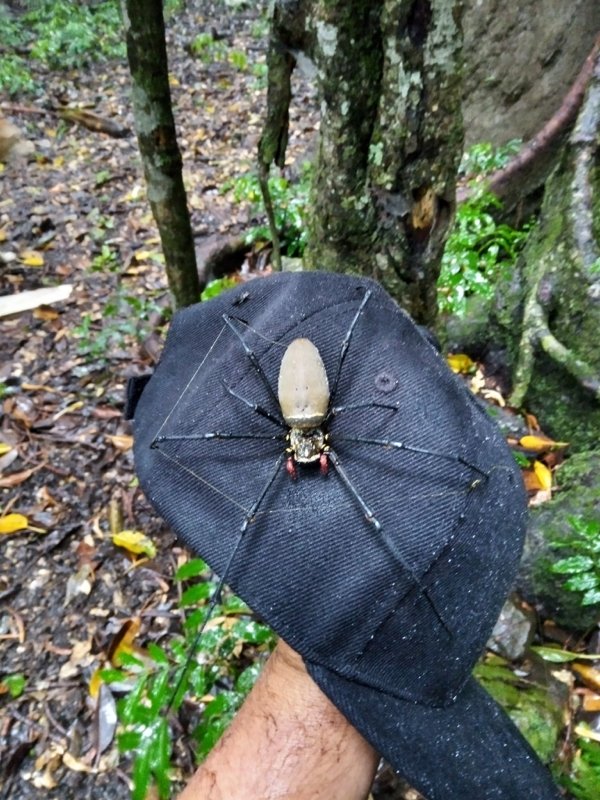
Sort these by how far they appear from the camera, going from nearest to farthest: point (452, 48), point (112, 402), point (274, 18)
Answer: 1. point (452, 48)
2. point (274, 18)
3. point (112, 402)

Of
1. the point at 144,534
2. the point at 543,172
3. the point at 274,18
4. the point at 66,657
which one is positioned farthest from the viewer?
the point at 543,172

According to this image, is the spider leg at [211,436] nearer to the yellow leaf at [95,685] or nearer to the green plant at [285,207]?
the yellow leaf at [95,685]

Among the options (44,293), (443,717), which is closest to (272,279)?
(443,717)

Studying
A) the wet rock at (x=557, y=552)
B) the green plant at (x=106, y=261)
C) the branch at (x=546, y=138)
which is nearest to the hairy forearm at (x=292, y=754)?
the wet rock at (x=557, y=552)

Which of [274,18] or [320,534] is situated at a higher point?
[274,18]

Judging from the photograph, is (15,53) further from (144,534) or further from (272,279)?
(272,279)

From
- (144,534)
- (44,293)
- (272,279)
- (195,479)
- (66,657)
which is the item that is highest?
(272,279)

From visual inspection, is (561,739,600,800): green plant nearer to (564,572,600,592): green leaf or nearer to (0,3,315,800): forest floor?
(564,572,600,592): green leaf

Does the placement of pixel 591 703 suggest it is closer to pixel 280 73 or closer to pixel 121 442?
pixel 121 442

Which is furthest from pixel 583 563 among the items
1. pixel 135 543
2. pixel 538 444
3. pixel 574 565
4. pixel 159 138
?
pixel 159 138
